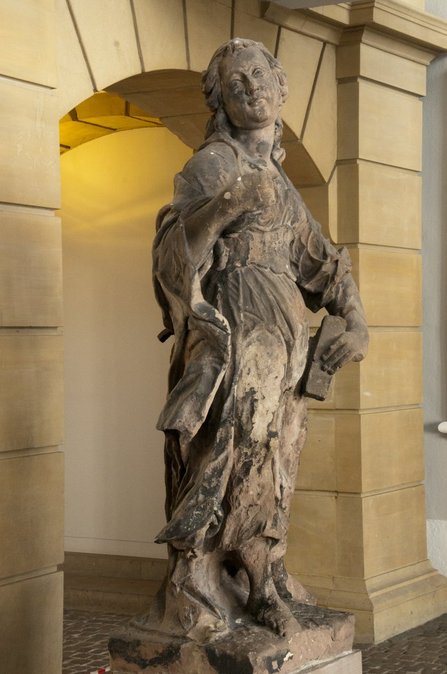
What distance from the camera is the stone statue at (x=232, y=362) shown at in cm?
447

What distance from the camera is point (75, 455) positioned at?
871cm

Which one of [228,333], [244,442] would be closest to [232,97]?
[228,333]

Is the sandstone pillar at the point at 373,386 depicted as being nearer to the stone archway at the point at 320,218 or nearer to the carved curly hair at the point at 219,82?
the stone archway at the point at 320,218

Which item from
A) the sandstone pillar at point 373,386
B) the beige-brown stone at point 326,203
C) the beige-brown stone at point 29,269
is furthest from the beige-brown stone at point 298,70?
the beige-brown stone at point 29,269

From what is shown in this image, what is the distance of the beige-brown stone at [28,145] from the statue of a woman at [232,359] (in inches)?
32.9

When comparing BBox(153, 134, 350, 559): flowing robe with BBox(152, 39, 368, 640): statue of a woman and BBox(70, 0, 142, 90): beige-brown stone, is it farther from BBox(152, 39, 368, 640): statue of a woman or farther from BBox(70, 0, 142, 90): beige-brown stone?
BBox(70, 0, 142, 90): beige-brown stone

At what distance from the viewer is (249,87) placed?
15.2 ft

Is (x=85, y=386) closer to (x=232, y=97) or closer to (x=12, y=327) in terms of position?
(x=12, y=327)

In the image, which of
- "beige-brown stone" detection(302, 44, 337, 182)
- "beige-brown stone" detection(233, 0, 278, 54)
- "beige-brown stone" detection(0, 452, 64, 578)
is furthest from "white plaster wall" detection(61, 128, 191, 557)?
"beige-brown stone" detection(0, 452, 64, 578)

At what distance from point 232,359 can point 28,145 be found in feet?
4.59

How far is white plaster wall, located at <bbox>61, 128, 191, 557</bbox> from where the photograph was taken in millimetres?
8484

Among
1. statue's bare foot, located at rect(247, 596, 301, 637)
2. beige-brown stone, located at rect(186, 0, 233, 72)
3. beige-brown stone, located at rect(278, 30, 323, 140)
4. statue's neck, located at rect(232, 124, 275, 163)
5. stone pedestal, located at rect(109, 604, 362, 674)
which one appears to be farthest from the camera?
beige-brown stone, located at rect(278, 30, 323, 140)

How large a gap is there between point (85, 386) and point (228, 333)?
14.4ft

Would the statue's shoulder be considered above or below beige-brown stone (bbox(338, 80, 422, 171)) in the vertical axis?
below
